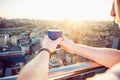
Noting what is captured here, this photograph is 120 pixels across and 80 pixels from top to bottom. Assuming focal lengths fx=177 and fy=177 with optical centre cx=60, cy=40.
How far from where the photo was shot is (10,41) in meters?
2.45

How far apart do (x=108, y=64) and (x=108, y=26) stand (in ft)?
6.82

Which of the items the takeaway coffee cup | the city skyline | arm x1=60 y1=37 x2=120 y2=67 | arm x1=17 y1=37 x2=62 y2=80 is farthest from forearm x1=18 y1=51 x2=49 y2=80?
the city skyline

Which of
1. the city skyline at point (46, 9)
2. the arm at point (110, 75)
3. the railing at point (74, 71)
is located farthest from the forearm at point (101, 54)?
the city skyline at point (46, 9)

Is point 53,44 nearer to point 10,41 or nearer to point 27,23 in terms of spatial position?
point 27,23

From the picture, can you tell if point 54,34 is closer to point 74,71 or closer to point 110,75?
point 74,71

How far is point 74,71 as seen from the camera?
1328 millimetres

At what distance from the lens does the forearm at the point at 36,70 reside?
79cm

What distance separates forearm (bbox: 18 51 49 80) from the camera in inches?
31.0

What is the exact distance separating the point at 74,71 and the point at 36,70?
1.86ft

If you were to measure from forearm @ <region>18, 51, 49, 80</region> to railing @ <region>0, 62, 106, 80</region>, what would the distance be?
0.28 m

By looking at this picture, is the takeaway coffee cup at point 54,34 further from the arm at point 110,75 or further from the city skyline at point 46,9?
the city skyline at point 46,9

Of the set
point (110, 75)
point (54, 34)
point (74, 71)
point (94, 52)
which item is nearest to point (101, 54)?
point (94, 52)

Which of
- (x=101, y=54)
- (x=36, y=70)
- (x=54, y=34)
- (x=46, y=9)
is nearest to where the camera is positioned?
(x=36, y=70)

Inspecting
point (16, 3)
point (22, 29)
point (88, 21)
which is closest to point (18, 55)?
point (22, 29)
